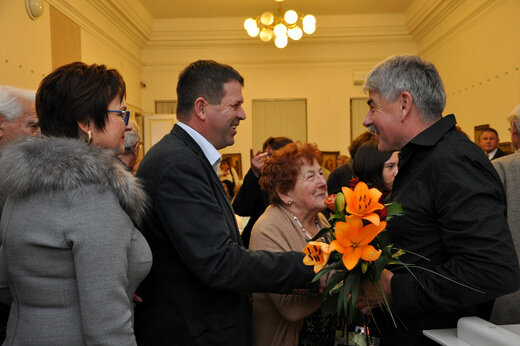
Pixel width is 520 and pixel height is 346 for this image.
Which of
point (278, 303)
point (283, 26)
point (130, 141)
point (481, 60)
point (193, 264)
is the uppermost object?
point (283, 26)

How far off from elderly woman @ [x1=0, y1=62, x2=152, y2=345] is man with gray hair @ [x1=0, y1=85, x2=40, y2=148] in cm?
87

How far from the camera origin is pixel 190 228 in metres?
1.79

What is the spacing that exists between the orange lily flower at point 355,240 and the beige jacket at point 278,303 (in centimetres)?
68

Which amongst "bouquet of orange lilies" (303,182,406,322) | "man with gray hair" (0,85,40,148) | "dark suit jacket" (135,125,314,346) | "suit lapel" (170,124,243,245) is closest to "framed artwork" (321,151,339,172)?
"man with gray hair" (0,85,40,148)

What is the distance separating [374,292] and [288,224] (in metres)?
0.85

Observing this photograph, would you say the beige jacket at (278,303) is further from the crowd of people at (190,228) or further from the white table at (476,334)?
the white table at (476,334)

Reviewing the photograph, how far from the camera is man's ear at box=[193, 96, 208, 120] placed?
2176 mm

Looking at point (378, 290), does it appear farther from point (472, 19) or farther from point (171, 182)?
point (472, 19)

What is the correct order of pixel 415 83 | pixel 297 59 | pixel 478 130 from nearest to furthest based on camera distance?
1. pixel 415 83
2. pixel 478 130
3. pixel 297 59

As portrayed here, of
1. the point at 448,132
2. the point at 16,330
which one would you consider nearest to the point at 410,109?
the point at 448,132

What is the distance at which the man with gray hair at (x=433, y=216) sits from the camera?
1594 mm

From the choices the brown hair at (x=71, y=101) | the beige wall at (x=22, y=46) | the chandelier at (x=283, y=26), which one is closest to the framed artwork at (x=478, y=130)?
the chandelier at (x=283, y=26)

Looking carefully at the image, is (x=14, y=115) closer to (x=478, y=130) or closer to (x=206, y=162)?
(x=206, y=162)

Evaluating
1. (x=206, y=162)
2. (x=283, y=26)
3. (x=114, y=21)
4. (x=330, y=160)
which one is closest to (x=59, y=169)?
(x=206, y=162)
